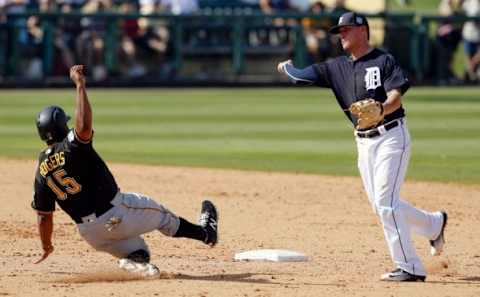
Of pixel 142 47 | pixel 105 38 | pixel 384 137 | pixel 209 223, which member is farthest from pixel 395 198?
pixel 142 47

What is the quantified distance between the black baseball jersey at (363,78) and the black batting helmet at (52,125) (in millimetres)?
1641

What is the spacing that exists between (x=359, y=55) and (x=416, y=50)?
59.5ft

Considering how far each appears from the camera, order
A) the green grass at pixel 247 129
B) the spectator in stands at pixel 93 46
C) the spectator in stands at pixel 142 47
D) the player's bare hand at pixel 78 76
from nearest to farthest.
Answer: the player's bare hand at pixel 78 76 → the green grass at pixel 247 129 → the spectator in stands at pixel 93 46 → the spectator in stands at pixel 142 47

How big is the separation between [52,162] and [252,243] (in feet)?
7.49

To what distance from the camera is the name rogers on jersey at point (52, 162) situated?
7086 mm

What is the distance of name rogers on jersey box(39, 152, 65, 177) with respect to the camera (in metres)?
7.09

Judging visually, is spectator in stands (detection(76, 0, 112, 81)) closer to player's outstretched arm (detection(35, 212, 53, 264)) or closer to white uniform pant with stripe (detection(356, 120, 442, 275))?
player's outstretched arm (detection(35, 212, 53, 264))

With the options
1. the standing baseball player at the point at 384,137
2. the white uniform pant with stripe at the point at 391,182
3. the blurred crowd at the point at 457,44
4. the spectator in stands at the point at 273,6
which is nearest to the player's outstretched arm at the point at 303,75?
the standing baseball player at the point at 384,137

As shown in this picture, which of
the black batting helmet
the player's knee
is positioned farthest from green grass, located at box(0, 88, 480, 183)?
the black batting helmet

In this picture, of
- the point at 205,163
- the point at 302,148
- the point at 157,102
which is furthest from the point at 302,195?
the point at 157,102

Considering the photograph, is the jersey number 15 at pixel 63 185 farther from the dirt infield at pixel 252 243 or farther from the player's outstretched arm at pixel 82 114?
the dirt infield at pixel 252 243

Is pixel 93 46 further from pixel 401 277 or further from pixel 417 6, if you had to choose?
pixel 401 277

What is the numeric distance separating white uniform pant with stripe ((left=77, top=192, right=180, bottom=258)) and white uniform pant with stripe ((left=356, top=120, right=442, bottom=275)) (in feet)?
4.38

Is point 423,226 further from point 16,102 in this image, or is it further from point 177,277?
point 16,102
